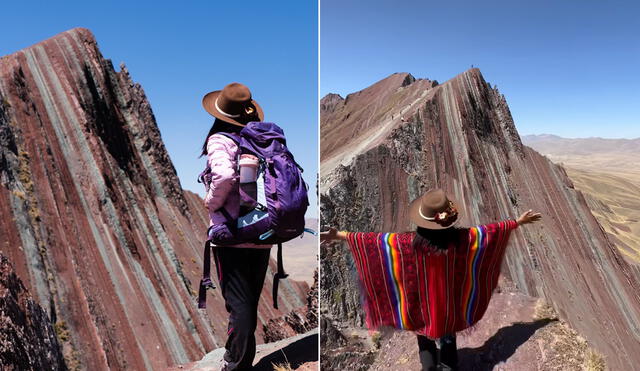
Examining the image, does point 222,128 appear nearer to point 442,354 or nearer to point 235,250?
point 235,250

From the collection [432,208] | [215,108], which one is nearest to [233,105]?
[215,108]

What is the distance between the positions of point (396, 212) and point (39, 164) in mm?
7935

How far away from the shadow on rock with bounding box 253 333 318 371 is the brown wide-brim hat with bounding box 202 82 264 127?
2.37 meters

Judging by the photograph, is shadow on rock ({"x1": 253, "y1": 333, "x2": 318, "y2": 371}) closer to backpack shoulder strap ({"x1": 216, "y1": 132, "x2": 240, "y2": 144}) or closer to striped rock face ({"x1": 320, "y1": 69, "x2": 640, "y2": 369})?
striped rock face ({"x1": 320, "y1": 69, "x2": 640, "y2": 369})

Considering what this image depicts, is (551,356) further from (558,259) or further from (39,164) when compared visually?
(39,164)

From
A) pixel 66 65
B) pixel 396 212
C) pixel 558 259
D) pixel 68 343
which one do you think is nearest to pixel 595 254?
pixel 558 259

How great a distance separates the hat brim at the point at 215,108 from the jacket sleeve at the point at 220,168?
0.20 m

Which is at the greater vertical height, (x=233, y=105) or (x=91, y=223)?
(x=233, y=105)

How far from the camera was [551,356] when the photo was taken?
166 inches

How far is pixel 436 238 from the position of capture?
377 centimetres

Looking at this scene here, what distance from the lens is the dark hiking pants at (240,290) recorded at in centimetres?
345

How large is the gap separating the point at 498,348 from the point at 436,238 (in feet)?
5.07

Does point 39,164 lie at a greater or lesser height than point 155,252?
greater

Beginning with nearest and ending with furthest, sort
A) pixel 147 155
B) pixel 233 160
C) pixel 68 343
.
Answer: pixel 233 160
pixel 68 343
pixel 147 155
